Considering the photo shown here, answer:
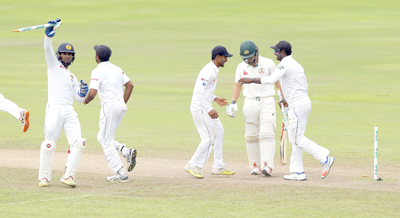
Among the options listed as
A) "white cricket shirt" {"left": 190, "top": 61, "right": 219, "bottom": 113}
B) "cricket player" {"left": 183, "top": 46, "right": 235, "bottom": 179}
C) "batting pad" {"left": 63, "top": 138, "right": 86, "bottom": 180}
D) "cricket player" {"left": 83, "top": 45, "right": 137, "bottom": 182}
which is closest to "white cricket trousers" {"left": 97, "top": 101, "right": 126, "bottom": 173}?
"cricket player" {"left": 83, "top": 45, "right": 137, "bottom": 182}

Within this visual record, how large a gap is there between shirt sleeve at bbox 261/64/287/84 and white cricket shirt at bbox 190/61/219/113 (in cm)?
100

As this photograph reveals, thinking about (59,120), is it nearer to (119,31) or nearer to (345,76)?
(345,76)

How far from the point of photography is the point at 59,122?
9.55m

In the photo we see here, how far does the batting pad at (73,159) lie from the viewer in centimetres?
933

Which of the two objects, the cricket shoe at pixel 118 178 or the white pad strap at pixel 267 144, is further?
the white pad strap at pixel 267 144

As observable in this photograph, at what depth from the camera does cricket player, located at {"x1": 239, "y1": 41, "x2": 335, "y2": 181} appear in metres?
10.2

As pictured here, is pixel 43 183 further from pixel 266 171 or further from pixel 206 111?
pixel 266 171

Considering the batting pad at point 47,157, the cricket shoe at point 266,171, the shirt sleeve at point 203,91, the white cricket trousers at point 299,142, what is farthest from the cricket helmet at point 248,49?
the batting pad at point 47,157

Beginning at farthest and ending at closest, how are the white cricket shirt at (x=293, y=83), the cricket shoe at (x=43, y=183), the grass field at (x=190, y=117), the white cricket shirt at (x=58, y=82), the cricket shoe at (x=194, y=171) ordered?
the cricket shoe at (x=194, y=171) → the white cricket shirt at (x=293, y=83) → the white cricket shirt at (x=58, y=82) → the cricket shoe at (x=43, y=183) → the grass field at (x=190, y=117)

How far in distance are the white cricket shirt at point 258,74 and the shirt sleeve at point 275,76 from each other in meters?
0.64

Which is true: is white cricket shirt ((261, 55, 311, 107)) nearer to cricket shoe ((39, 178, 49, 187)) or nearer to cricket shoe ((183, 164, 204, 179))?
cricket shoe ((183, 164, 204, 179))

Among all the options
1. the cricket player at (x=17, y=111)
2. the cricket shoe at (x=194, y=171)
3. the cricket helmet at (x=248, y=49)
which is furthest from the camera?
the cricket helmet at (x=248, y=49)

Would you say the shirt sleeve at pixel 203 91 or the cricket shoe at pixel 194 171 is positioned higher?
the shirt sleeve at pixel 203 91

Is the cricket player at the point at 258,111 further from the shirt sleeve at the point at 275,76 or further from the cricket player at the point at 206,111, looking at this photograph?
the shirt sleeve at the point at 275,76
